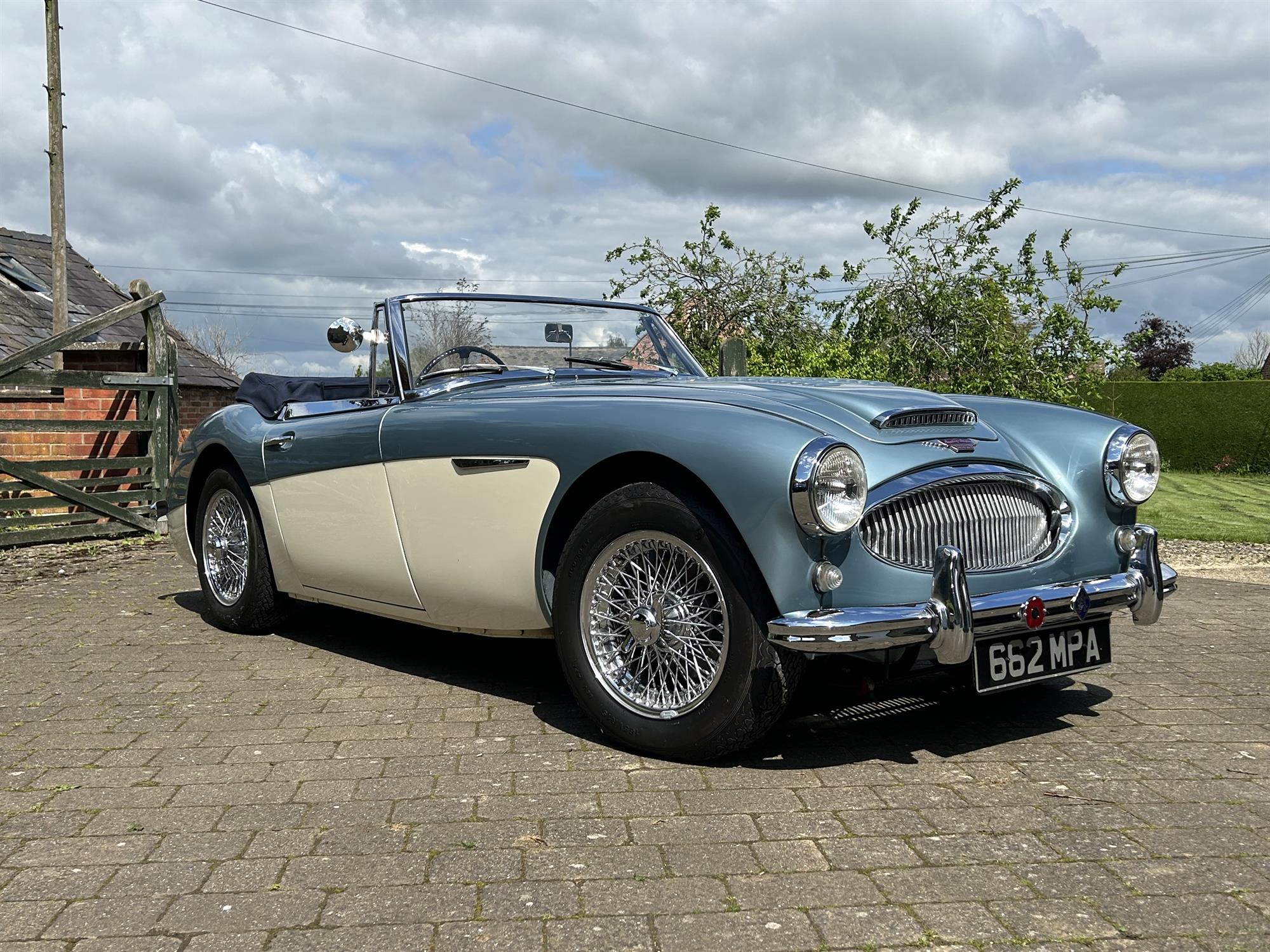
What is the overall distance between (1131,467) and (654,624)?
1.85m

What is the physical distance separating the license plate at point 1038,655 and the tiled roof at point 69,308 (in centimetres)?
1007

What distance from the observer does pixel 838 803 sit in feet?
10.9

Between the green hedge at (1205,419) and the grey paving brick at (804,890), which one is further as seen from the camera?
the green hedge at (1205,419)

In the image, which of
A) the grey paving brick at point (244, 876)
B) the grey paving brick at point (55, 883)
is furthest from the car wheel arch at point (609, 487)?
the grey paving brick at point (55, 883)

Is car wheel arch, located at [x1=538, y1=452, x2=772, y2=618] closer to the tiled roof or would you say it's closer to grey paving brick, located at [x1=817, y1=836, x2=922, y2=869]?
grey paving brick, located at [x1=817, y1=836, x2=922, y2=869]

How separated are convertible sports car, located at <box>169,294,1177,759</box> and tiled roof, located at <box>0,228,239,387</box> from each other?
26.4ft

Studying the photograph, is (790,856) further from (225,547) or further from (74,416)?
(74,416)

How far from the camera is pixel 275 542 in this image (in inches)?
214

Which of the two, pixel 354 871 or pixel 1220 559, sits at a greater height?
pixel 354 871

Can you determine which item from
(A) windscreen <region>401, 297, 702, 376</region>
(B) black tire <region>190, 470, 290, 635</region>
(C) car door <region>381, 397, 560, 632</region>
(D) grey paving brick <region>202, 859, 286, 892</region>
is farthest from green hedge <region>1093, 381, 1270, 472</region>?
(D) grey paving brick <region>202, 859, 286, 892</region>

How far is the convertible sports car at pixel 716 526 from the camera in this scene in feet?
11.1

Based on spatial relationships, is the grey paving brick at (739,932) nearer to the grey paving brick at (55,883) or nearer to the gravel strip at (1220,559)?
the grey paving brick at (55,883)

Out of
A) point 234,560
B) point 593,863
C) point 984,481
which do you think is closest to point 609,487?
point 984,481

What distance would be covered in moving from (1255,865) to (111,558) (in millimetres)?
8587
